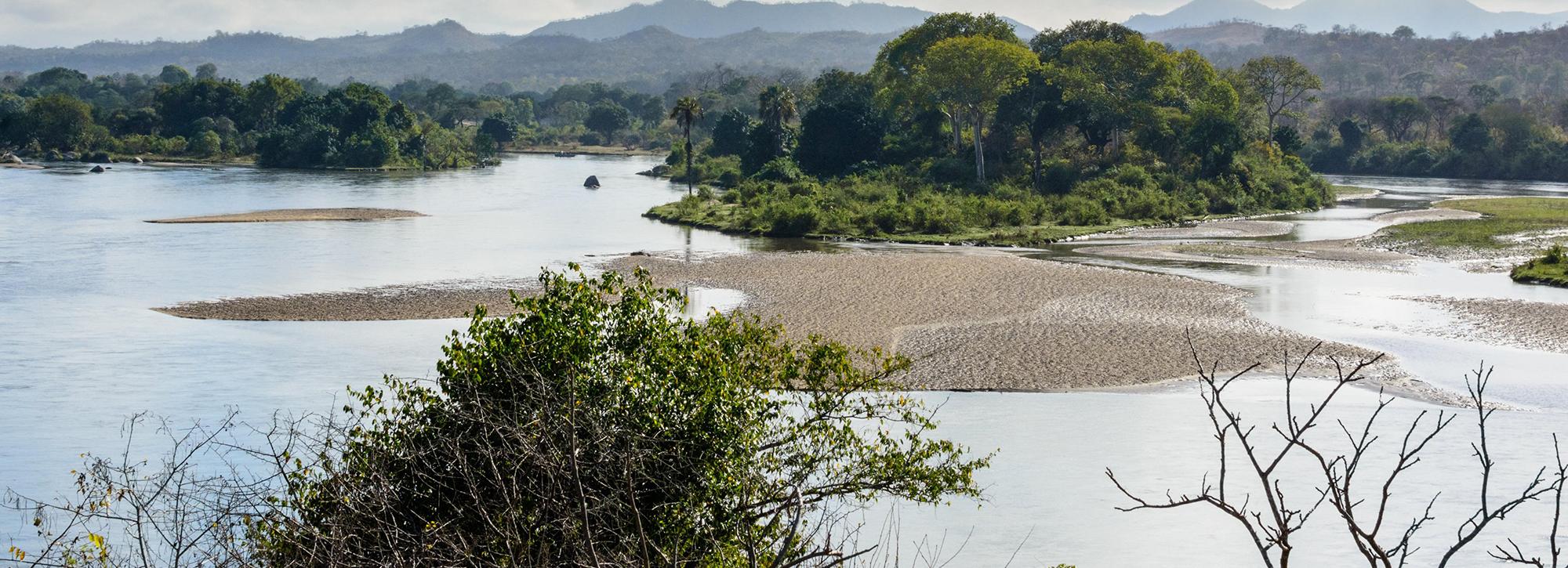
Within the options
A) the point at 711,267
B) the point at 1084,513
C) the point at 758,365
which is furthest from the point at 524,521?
the point at 711,267

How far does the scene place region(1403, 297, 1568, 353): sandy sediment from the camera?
29656 millimetres

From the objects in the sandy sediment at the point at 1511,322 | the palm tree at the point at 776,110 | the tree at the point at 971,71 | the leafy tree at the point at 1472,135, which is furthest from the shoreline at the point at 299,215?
the leafy tree at the point at 1472,135

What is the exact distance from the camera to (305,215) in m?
63.8

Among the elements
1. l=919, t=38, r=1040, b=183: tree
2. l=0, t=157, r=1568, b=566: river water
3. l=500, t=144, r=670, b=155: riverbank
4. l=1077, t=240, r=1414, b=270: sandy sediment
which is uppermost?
l=919, t=38, r=1040, b=183: tree

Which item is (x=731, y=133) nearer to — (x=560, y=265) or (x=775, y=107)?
(x=775, y=107)

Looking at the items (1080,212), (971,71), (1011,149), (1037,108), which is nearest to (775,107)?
(1011,149)

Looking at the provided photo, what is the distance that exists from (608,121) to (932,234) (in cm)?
12816

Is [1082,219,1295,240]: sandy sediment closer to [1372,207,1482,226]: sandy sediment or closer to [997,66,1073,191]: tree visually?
[1372,207,1482,226]: sandy sediment

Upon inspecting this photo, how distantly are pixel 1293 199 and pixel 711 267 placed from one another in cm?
4378

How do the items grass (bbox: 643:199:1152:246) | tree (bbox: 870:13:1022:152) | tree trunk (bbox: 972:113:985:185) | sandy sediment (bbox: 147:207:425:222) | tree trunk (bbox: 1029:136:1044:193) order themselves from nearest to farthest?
grass (bbox: 643:199:1152:246), sandy sediment (bbox: 147:207:425:222), tree trunk (bbox: 972:113:985:185), tree trunk (bbox: 1029:136:1044:193), tree (bbox: 870:13:1022:152)

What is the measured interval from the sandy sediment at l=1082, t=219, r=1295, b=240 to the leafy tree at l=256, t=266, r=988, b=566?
148 ft

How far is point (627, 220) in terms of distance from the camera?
2566 inches

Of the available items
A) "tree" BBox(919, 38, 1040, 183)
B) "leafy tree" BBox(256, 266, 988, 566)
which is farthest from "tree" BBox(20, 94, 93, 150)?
"leafy tree" BBox(256, 266, 988, 566)

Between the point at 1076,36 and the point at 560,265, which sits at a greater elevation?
the point at 1076,36
